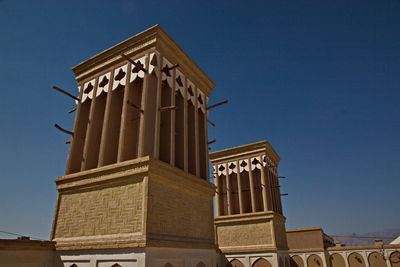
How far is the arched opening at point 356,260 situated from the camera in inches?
1030

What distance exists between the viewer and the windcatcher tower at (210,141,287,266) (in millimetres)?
17844

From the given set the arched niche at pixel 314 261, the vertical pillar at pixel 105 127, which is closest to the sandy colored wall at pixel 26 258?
the vertical pillar at pixel 105 127

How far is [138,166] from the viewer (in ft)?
26.3

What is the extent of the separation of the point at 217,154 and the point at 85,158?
13.1m

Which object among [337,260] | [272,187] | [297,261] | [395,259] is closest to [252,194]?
[272,187]

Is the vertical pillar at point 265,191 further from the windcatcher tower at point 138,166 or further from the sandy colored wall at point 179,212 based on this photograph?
the sandy colored wall at point 179,212

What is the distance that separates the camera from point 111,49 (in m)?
11.1

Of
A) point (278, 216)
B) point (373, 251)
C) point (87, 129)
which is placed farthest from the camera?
point (373, 251)

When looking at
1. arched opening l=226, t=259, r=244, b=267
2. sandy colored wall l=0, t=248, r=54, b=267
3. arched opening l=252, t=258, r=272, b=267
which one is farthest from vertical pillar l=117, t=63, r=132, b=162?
arched opening l=226, t=259, r=244, b=267

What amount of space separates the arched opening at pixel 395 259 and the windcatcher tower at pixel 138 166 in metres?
24.2

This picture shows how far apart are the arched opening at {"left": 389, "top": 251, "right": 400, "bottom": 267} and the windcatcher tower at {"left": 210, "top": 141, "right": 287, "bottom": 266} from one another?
13074 millimetres

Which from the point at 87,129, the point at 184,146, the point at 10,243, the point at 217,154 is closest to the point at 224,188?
the point at 217,154

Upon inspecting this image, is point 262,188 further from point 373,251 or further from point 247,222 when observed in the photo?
point 373,251

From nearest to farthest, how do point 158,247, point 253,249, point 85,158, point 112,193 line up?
point 158,247
point 112,193
point 85,158
point 253,249
